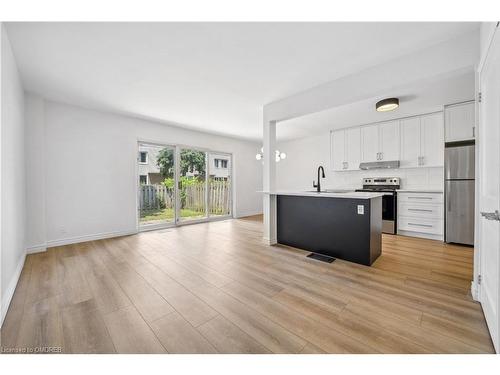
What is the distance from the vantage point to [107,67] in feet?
8.44

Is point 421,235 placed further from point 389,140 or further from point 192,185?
point 192,185

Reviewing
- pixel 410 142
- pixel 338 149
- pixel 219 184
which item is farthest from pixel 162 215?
pixel 410 142

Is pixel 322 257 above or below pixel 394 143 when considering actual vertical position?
below

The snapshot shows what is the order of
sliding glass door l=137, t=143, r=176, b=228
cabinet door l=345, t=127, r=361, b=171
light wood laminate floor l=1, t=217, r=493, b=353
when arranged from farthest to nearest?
cabinet door l=345, t=127, r=361, b=171 → sliding glass door l=137, t=143, r=176, b=228 → light wood laminate floor l=1, t=217, r=493, b=353

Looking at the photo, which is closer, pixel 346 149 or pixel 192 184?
pixel 346 149

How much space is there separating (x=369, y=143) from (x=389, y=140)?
409 millimetres

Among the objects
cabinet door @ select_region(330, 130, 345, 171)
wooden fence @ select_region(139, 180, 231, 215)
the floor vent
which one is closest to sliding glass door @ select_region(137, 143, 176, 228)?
wooden fence @ select_region(139, 180, 231, 215)

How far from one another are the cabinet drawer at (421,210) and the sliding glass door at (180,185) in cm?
451

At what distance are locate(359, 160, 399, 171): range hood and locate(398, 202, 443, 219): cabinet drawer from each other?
88cm

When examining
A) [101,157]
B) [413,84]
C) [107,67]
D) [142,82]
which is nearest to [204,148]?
[101,157]

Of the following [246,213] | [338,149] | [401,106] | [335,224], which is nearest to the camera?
[335,224]

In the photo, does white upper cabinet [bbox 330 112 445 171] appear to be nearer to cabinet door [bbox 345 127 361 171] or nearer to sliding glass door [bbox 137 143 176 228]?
cabinet door [bbox 345 127 361 171]

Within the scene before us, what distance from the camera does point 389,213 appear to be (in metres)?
4.50

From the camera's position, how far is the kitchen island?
2.76 metres
